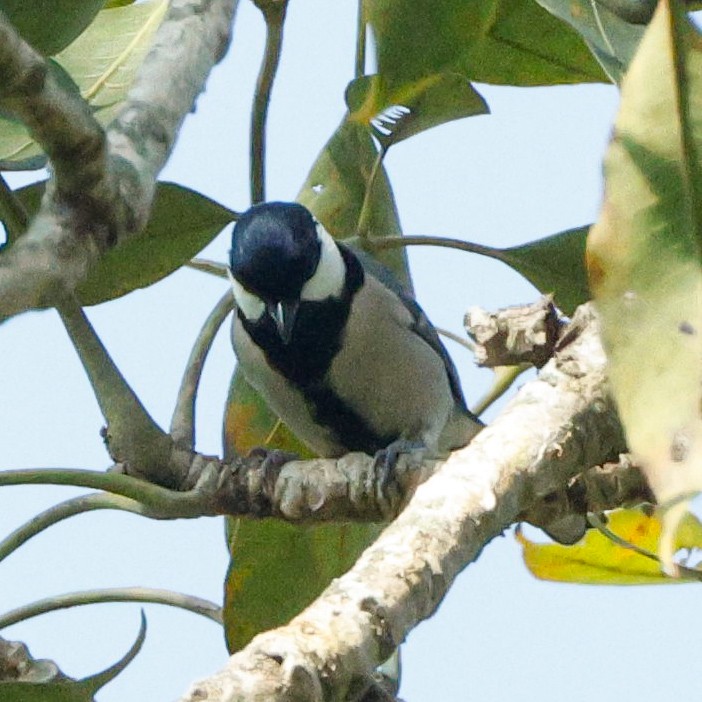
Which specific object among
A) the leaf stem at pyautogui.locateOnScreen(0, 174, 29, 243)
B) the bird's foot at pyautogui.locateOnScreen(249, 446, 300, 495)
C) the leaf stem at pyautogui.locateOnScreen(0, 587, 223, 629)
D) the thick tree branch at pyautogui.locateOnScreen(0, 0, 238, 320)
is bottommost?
the leaf stem at pyautogui.locateOnScreen(0, 587, 223, 629)

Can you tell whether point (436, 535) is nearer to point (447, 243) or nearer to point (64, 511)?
point (64, 511)

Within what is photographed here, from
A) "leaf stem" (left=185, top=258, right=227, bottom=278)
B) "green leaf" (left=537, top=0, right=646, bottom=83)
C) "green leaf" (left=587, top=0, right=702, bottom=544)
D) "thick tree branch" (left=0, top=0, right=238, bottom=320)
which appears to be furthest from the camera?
"leaf stem" (left=185, top=258, right=227, bottom=278)

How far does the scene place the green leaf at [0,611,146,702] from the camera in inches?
52.7

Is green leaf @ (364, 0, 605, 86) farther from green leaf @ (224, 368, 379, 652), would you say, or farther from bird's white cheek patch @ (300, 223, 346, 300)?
green leaf @ (224, 368, 379, 652)

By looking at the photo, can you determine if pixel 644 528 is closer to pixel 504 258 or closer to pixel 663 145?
pixel 504 258

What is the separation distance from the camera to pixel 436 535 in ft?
3.44

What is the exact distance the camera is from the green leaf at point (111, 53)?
193cm

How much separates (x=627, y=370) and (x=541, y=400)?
53 centimetres

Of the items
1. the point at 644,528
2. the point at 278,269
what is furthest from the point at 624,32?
the point at 278,269

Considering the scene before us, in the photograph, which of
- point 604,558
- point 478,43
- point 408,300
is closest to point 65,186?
point 478,43

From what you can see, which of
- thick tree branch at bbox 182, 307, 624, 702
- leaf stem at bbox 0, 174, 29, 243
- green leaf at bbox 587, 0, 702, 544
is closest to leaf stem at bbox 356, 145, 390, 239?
thick tree branch at bbox 182, 307, 624, 702

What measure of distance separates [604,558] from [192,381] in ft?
2.23

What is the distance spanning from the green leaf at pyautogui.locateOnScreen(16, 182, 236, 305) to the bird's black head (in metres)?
0.33

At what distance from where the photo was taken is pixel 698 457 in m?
0.72
